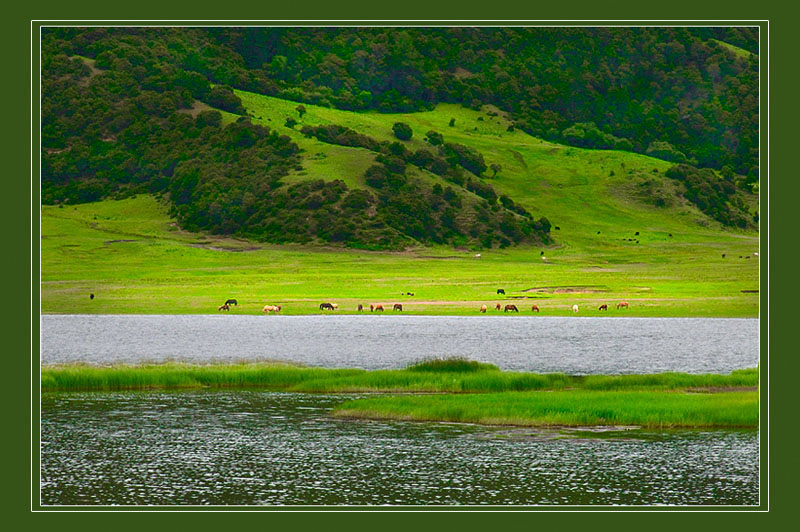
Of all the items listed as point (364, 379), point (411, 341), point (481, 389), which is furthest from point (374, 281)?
point (481, 389)

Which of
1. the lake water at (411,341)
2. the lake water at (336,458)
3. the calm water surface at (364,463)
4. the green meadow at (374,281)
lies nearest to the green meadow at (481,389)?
the lake water at (336,458)

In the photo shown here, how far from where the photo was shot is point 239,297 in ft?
402

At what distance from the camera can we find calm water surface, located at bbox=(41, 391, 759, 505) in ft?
111

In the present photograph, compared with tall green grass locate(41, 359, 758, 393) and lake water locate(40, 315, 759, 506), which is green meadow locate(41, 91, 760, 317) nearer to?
tall green grass locate(41, 359, 758, 393)

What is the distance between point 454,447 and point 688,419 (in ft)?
33.0

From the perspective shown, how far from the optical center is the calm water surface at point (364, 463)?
33906 mm

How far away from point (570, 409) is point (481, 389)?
815cm

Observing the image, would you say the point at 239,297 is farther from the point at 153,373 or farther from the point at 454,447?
the point at 454,447

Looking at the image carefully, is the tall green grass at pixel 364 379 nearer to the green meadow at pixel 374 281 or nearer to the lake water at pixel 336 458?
the lake water at pixel 336 458

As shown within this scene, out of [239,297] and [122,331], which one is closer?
[122,331]

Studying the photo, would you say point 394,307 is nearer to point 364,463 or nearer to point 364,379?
point 364,379

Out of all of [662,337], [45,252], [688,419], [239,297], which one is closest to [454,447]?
[688,419]

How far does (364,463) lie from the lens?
38.1 m

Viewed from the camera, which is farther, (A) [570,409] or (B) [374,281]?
(B) [374,281]
